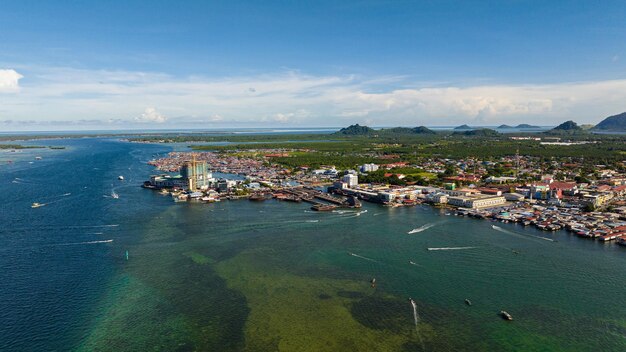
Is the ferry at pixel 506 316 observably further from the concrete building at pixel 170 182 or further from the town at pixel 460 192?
the concrete building at pixel 170 182

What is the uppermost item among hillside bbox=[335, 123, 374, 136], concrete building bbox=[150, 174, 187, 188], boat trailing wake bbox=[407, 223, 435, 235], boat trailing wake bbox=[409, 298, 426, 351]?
hillside bbox=[335, 123, 374, 136]

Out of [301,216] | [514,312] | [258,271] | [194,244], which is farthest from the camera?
[301,216]

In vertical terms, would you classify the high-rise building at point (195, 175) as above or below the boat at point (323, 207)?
above

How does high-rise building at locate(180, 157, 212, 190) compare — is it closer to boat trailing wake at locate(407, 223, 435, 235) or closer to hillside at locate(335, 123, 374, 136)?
boat trailing wake at locate(407, 223, 435, 235)

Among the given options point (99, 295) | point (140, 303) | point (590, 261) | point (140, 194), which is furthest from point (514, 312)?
point (140, 194)

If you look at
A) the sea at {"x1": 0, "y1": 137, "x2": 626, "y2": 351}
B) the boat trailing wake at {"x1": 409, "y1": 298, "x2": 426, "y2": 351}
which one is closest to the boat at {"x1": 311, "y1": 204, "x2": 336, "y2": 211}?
the sea at {"x1": 0, "y1": 137, "x2": 626, "y2": 351}

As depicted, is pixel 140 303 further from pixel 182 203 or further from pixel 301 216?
pixel 182 203

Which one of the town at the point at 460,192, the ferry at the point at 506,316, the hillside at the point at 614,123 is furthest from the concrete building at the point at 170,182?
the hillside at the point at 614,123
